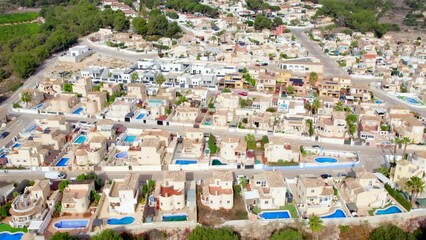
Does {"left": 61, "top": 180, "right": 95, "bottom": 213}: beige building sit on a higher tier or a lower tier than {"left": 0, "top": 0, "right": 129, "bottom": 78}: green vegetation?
lower

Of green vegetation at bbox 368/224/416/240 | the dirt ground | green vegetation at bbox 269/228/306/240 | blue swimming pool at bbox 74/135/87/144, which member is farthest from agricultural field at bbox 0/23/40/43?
green vegetation at bbox 368/224/416/240

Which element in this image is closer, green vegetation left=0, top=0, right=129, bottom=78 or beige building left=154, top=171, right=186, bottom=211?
beige building left=154, top=171, right=186, bottom=211

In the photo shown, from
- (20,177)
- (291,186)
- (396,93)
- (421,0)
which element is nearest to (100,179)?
(20,177)

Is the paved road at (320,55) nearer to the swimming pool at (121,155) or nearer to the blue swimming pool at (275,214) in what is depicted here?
the swimming pool at (121,155)

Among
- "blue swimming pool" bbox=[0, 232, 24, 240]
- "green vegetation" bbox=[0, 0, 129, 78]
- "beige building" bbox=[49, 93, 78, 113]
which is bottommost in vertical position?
"blue swimming pool" bbox=[0, 232, 24, 240]

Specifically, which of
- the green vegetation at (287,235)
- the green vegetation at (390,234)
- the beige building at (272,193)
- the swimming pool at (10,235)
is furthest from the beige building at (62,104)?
the green vegetation at (390,234)

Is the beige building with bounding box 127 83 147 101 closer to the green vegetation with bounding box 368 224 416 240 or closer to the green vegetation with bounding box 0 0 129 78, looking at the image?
the green vegetation with bounding box 0 0 129 78

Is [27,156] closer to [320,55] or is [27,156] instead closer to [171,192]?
[171,192]
